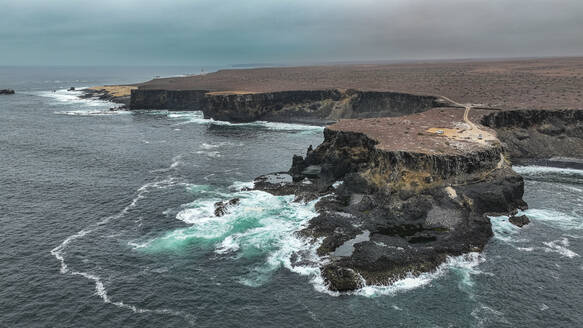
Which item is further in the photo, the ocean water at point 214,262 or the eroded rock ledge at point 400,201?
the eroded rock ledge at point 400,201

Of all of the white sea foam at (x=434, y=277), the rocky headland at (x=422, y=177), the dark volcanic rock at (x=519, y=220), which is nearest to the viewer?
the white sea foam at (x=434, y=277)

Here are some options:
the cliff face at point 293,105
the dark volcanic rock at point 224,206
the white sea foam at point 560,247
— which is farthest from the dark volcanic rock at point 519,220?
the cliff face at point 293,105

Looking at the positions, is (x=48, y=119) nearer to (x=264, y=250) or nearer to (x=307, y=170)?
(x=307, y=170)

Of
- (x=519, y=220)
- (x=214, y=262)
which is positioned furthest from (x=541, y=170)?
(x=214, y=262)

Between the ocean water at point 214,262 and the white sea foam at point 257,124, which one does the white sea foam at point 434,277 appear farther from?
the white sea foam at point 257,124

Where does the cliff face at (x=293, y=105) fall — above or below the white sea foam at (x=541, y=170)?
above
